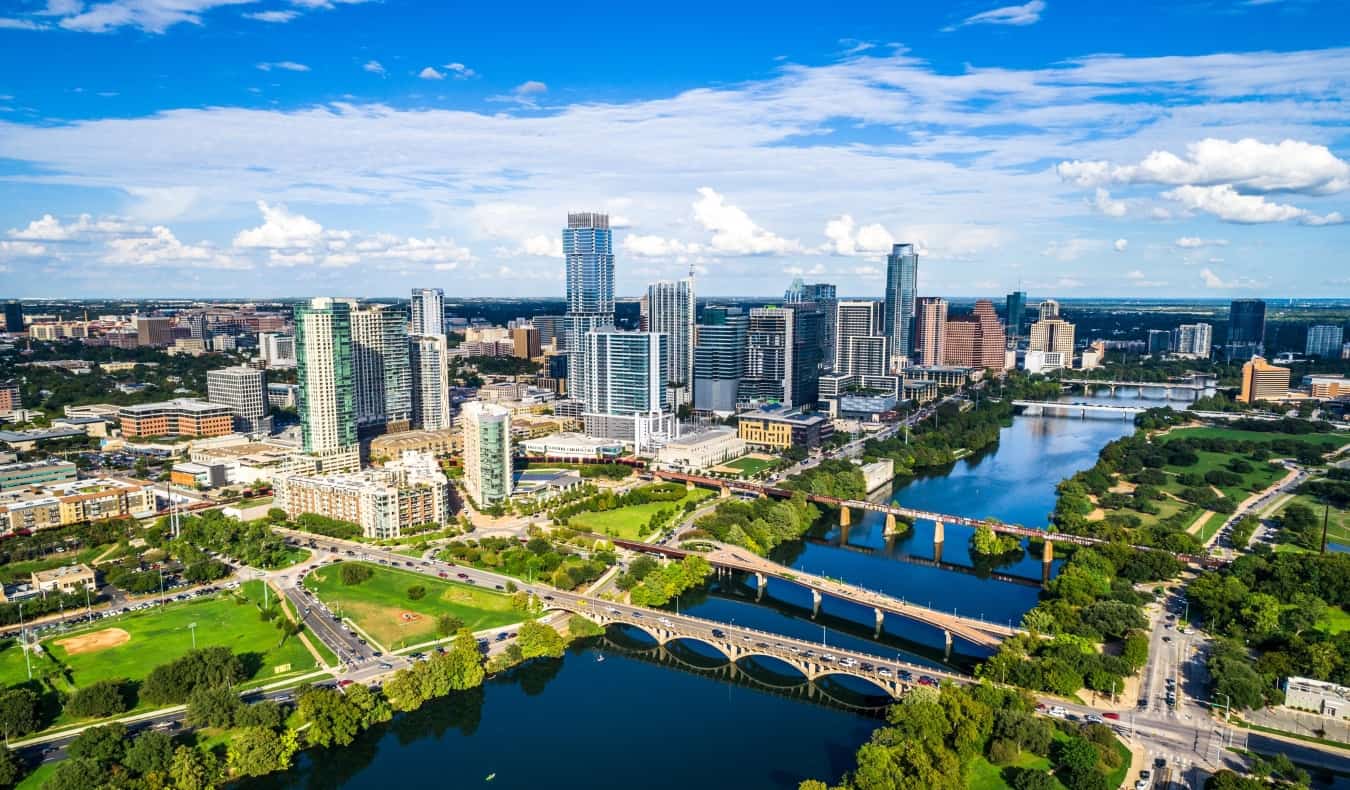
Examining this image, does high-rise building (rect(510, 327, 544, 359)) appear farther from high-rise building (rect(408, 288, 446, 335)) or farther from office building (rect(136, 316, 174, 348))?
office building (rect(136, 316, 174, 348))

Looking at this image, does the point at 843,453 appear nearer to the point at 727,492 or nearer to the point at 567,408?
the point at 727,492

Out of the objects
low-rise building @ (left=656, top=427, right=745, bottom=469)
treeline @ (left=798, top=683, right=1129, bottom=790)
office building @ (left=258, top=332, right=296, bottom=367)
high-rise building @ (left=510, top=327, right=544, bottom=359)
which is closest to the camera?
treeline @ (left=798, top=683, right=1129, bottom=790)

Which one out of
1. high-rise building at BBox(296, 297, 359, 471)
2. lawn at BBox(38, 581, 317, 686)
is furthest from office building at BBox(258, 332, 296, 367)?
lawn at BBox(38, 581, 317, 686)

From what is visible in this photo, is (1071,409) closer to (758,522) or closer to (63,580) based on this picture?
(758,522)

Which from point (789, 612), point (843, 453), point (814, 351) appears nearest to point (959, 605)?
point (789, 612)

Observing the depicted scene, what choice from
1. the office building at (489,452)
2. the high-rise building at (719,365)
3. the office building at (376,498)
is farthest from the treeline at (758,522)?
the high-rise building at (719,365)

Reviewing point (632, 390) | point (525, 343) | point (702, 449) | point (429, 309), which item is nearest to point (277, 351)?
point (429, 309)

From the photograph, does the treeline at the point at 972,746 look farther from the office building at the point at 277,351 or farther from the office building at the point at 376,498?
the office building at the point at 277,351
